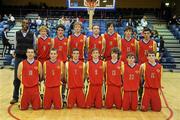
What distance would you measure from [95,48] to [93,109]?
108 centimetres

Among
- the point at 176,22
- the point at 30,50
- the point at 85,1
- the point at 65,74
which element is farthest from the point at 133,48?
the point at 176,22

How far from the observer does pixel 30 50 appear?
6.78m

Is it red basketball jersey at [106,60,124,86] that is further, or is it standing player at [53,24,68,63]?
standing player at [53,24,68,63]

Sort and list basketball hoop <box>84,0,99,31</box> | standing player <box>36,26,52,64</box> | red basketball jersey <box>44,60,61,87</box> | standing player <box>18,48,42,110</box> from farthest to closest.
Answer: basketball hoop <box>84,0,99,31</box>
standing player <box>36,26,52,64</box>
red basketball jersey <box>44,60,61,87</box>
standing player <box>18,48,42,110</box>

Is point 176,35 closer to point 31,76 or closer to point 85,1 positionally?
point 85,1

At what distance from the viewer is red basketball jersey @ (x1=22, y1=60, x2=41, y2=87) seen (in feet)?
22.6

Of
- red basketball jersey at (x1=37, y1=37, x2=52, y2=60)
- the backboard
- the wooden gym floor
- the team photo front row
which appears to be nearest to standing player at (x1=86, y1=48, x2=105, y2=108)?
the team photo front row

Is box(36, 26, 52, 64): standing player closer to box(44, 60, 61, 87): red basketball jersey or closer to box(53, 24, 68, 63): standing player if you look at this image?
box(53, 24, 68, 63): standing player

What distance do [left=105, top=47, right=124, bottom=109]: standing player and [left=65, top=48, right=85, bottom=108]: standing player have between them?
1.47 ft

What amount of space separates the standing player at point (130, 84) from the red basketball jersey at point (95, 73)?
0.40 metres

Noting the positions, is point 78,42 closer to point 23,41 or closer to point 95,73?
point 95,73

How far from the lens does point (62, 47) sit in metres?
7.41

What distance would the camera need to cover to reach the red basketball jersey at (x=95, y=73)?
707 centimetres

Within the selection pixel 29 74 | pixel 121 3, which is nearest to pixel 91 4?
pixel 29 74
